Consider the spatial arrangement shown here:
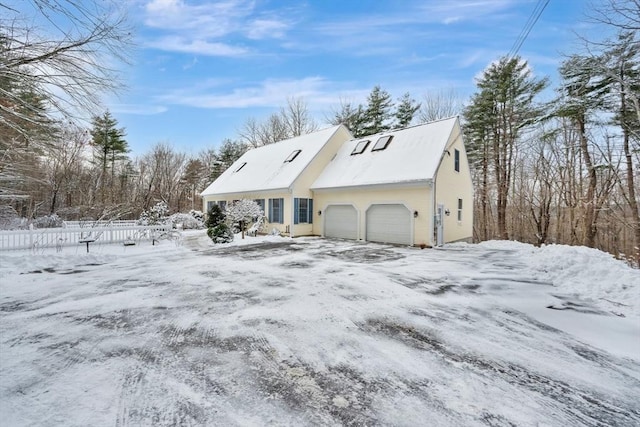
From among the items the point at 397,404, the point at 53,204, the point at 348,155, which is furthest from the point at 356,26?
the point at 53,204

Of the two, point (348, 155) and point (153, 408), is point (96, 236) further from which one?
point (348, 155)

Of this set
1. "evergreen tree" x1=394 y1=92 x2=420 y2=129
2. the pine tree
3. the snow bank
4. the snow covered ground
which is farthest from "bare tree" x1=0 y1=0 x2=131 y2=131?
"evergreen tree" x1=394 y1=92 x2=420 y2=129

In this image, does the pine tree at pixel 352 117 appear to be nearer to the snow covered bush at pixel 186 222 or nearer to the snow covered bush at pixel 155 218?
the snow covered bush at pixel 186 222

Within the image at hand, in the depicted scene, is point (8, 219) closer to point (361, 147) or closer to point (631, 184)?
point (361, 147)

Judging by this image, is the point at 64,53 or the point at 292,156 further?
the point at 292,156

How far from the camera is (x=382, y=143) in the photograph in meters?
14.3

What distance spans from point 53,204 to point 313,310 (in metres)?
21.6

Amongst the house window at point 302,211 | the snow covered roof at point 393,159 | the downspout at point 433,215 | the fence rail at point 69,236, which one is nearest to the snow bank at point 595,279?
the downspout at point 433,215

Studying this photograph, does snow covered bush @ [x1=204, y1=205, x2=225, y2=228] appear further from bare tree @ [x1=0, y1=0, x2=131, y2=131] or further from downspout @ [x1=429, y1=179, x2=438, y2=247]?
downspout @ [x1=429, y1=179, x2=438, y2=247]

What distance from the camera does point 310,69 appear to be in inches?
645

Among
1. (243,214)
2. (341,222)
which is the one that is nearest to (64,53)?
(243,214)

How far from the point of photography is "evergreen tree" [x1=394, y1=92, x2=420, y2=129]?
22789mm

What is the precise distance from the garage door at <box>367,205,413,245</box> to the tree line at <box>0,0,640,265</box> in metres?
7.60

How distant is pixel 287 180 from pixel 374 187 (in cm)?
459
